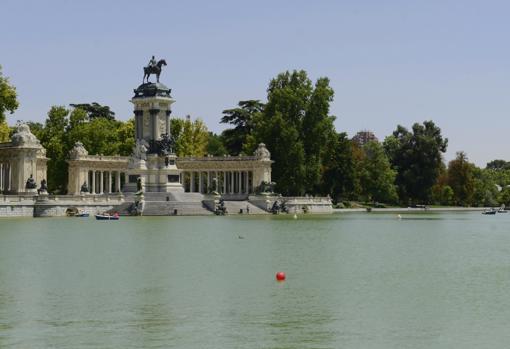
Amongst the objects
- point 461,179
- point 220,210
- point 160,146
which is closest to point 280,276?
point 220,210

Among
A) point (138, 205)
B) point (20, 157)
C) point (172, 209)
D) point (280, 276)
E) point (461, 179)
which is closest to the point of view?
point (280, 276)

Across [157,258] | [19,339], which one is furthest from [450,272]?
[19,339]

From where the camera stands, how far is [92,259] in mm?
39969

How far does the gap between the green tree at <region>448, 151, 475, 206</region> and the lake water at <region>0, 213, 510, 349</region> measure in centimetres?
10909

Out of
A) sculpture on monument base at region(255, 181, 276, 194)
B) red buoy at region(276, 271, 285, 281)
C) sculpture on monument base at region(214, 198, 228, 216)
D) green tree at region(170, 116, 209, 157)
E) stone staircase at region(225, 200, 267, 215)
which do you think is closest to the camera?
red buoy at region(276, 271, 285, 281)

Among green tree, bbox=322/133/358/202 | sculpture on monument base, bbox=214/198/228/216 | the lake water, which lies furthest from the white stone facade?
the lake water

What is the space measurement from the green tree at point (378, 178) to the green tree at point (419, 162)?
4.98 m

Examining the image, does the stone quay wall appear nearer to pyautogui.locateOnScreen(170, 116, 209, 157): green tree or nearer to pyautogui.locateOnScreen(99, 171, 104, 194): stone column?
pyautogui.locateOnScreen(99, 171, 104, 194): stone column

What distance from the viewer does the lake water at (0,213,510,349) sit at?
73.5 ft

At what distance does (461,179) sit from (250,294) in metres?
134

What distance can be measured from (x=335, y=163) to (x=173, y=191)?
2901 cm

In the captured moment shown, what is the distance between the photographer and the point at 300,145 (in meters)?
114

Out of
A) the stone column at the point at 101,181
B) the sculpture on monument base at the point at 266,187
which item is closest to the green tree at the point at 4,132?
the stone column at the point at 101,181

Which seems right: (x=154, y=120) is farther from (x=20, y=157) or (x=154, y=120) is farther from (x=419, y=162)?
(x=419, y=162)
